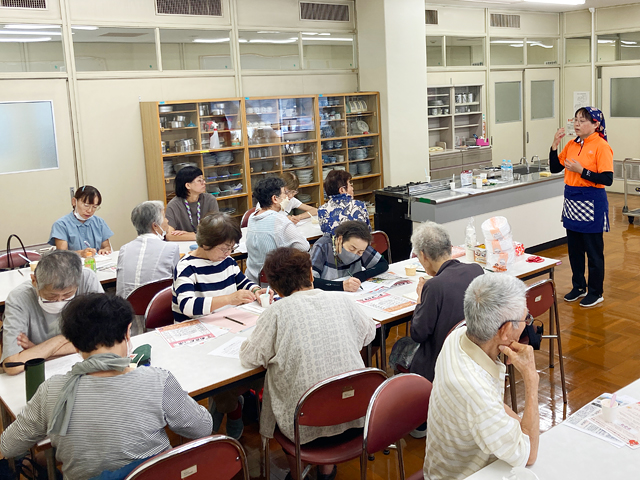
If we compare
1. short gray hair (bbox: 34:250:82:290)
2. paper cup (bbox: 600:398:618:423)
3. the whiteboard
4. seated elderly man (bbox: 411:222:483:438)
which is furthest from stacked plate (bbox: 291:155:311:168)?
paper cup (bbox: 600:398:618:423)

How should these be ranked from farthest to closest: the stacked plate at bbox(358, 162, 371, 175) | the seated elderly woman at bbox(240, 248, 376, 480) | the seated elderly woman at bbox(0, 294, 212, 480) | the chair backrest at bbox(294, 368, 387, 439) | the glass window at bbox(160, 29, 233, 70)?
the stacked plate at bbox(358, 162, 371, 175)
the glass window at bbox(160, 29, 233, 70)
the seated elderly woman at bbox(240, 248, 376, 480)
the chair backrest at bbox(294, 368, 387, 439)
the seated elderly woman at bbox(0, 294, 212, 480)

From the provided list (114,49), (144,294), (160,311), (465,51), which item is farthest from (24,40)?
(465,51)

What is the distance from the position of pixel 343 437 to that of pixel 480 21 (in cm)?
947

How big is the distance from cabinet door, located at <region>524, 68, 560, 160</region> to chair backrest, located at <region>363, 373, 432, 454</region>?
1001 cm

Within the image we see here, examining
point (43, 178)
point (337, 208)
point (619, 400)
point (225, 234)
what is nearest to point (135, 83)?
point (43, 178)

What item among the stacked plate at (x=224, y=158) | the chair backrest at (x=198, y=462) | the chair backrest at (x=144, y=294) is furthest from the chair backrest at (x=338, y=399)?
the stacked plate at (x=224, y=158)

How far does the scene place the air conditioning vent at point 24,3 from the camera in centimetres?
620

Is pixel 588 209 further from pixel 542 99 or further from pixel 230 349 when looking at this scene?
pixel 542 99

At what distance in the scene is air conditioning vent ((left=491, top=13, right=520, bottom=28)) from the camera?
10.7 meters

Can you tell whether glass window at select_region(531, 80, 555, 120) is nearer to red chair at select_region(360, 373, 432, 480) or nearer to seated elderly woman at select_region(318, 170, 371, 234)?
seated elderly woman at select_region(318, 170, 371, 234)

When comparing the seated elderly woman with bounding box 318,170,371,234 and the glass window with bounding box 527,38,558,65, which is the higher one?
the glass window with bounding box 527,38,558,65

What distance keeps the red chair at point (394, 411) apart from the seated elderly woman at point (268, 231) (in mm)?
2121

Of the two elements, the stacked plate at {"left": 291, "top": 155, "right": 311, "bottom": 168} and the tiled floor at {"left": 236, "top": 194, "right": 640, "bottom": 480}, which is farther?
the stacked plate at {"left": 291, "top": 155, "right": 311, "bottom": 168}

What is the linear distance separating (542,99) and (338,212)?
27.2 ft
